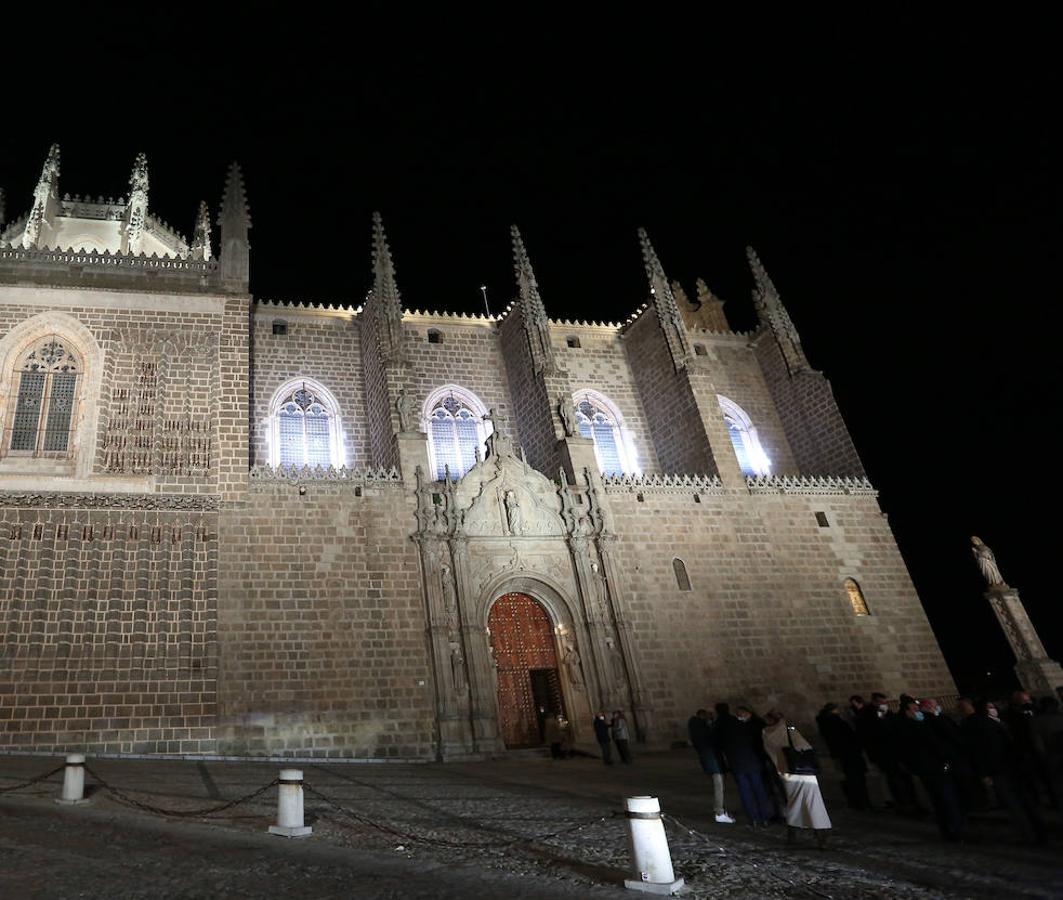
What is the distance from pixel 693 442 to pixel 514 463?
6313 millimetres

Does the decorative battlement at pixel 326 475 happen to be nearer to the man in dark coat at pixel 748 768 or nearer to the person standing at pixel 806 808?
the man in dark coat at pixel 748 768

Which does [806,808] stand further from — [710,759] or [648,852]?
[648,852]

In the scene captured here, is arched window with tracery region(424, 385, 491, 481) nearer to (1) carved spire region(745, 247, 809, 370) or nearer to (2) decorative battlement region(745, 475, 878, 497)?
(2) decorative battlement region(745, 475, 878, 497)

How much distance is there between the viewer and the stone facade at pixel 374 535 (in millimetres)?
14898

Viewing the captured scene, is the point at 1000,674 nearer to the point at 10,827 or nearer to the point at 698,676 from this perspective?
the point at 698,676

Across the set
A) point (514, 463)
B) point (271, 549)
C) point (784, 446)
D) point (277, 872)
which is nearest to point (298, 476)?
point (271, 549)

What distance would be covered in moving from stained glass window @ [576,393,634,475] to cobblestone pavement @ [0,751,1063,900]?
1507 centimetres

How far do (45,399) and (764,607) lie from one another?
61.7 ft

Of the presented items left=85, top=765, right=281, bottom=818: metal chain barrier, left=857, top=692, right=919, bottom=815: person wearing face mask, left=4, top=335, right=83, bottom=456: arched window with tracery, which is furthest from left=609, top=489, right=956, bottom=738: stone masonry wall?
left=4, top=335, right=83, bottom=456: arched window with tracery

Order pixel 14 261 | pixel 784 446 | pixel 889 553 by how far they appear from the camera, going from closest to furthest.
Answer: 1. pixel 14 261
2. pixel 889 553
3. pixel 784 446

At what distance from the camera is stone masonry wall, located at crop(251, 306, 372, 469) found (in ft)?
70.3

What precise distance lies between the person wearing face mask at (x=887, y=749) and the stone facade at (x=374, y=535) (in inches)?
345

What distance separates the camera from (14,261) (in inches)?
715

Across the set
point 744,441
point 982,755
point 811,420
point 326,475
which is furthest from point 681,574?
point 982,755
